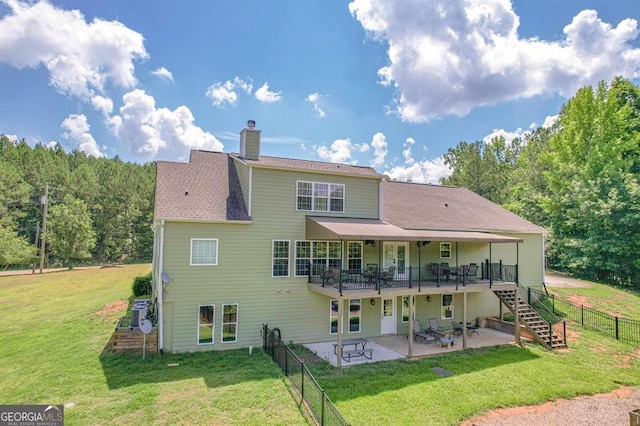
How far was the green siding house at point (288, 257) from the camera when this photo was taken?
42.7ft

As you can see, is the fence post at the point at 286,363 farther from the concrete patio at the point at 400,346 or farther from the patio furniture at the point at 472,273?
the patio furniture at the point at 472,273

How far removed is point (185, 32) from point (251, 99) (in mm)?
4751

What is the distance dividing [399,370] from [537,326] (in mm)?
8417

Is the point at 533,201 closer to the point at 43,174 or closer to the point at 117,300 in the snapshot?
the point at 117,300

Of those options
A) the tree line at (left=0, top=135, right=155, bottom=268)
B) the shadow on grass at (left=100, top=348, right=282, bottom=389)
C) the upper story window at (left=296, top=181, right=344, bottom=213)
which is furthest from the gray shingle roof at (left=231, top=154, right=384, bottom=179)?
the tree line at (left=0, top=135, right=155, bottom=268)

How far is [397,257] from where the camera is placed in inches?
667

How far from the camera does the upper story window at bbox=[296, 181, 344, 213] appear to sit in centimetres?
1512

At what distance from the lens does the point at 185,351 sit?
1287 cm

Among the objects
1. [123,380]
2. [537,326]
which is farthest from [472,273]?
[123,380]

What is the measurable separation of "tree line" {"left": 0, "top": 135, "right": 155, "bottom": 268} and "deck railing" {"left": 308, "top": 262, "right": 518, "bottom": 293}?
35.9m

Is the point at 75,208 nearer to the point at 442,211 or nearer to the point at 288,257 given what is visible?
the point at 288,257

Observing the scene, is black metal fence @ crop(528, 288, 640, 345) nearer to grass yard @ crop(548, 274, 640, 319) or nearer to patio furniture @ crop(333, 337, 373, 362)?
grass yard @ crop(548, 274, 640, 319)

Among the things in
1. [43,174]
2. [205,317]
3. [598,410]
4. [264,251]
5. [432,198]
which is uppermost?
[43,174]

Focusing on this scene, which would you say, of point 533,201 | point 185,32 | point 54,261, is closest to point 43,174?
point 54,261
